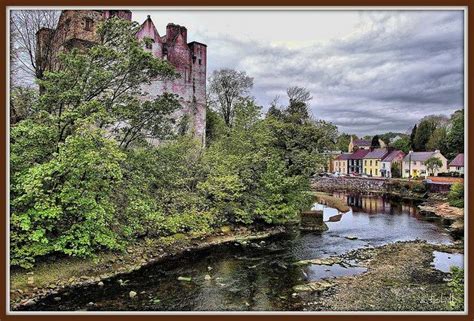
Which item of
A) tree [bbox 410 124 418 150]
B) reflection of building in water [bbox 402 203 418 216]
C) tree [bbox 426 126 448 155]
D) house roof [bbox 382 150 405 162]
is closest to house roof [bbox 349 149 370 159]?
house roof [bbox 382 150 405 162]

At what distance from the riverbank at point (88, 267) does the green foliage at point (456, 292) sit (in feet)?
29.5

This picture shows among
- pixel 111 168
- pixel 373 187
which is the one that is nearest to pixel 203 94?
pixel 111 168

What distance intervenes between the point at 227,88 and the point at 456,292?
25.2 metres

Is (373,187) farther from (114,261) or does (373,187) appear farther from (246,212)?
(114,261)

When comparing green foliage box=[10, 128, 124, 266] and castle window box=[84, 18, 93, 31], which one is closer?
green foliage box=[10, 128, 124, 266]

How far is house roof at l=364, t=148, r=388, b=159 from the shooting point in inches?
2046

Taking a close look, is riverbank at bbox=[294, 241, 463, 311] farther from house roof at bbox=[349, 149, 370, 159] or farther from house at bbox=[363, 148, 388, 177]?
house roof at bbox=[349, 149, 370, 159]

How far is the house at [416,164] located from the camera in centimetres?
3581

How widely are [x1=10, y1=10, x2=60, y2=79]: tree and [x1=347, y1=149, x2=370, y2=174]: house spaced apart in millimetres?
49333

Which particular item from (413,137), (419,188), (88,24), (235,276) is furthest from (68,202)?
(413,137)

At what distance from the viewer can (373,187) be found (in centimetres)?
A: 4344

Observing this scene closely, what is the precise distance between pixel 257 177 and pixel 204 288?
31.2ft

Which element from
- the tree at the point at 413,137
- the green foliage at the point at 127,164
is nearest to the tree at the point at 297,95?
the green foliage at the point at 127,164

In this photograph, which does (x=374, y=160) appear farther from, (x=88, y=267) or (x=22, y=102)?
(x=22, y=102)
